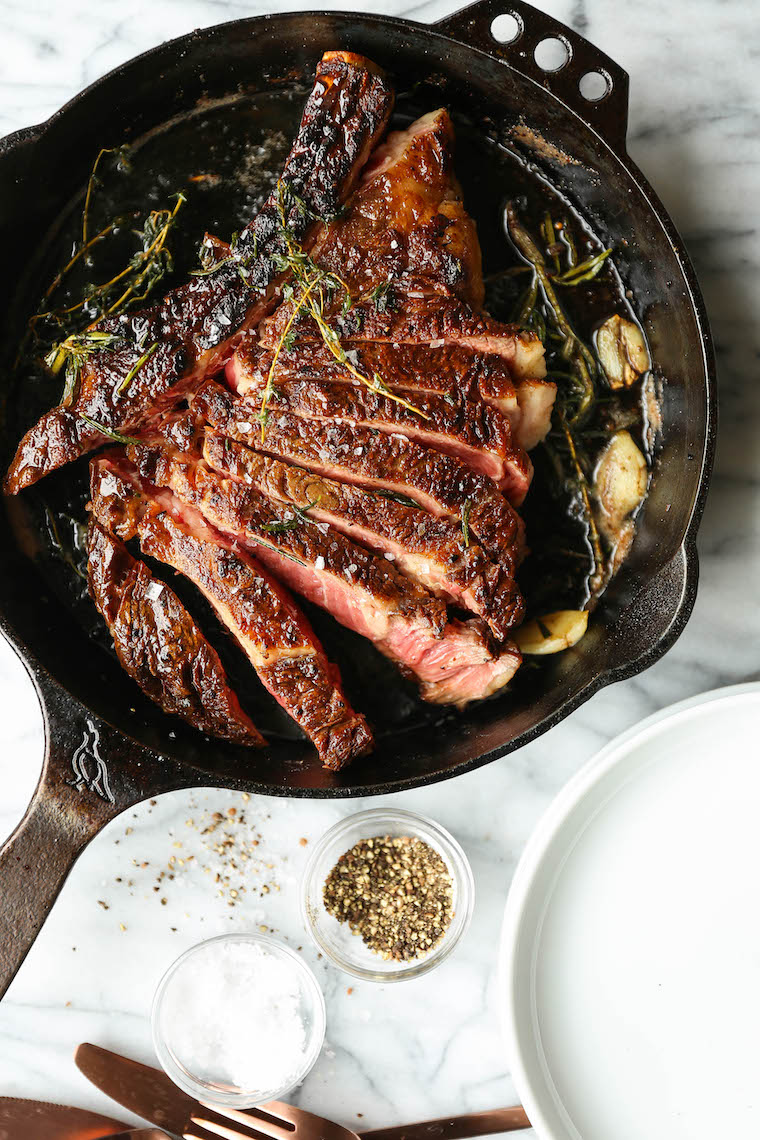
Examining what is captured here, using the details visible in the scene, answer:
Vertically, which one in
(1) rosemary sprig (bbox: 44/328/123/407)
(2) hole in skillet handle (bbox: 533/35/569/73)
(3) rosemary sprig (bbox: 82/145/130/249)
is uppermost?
(3) rosemary sprig (bbox: 82/145/130/249)

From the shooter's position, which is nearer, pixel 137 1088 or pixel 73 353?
pixel 73 353

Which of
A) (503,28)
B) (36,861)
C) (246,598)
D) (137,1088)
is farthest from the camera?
(137,1088)

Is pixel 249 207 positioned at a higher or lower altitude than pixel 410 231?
higher

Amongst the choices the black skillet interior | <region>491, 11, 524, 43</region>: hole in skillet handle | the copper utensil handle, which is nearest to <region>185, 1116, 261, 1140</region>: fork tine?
the copper utensil handle

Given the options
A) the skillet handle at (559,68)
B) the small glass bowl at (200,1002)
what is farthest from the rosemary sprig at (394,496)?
the small glass bowl at (200,1002)

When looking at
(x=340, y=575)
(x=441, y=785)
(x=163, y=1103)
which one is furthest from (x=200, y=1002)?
(x=340, y=575)

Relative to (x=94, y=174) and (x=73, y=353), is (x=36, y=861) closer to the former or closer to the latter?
(x=73, y=353)

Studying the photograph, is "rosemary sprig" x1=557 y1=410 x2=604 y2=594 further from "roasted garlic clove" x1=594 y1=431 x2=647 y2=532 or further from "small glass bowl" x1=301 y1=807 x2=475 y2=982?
"small glass bowl" x1=301 y1=807 x2=475 y2=982
